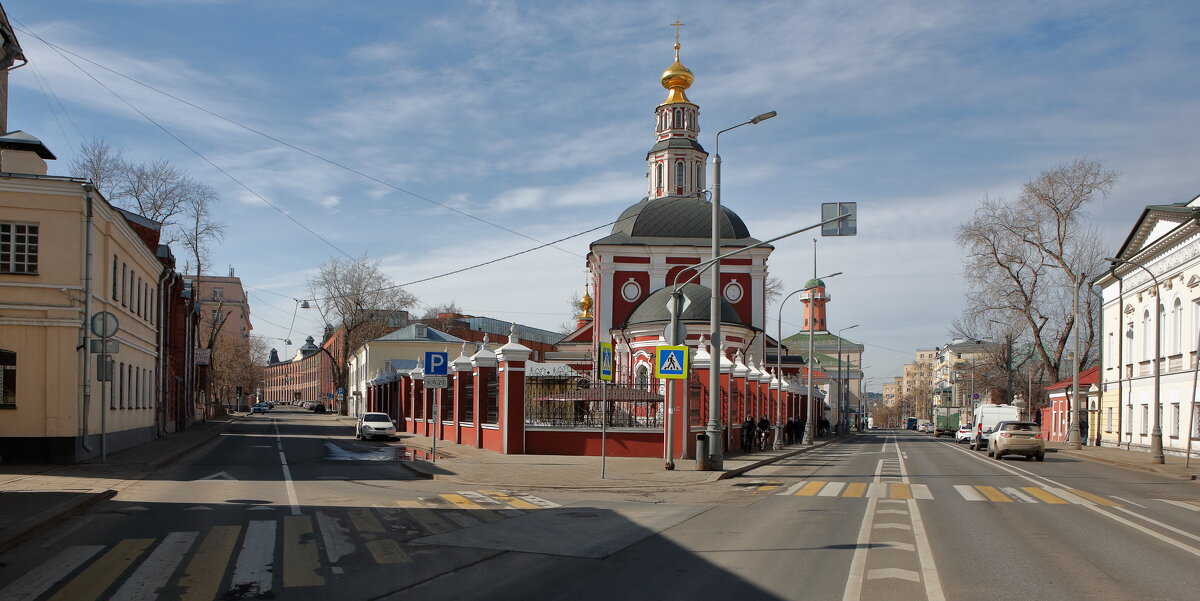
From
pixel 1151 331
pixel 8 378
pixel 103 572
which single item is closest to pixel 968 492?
pixel 103 572

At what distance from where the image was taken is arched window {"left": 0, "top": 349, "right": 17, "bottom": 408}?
2264cm

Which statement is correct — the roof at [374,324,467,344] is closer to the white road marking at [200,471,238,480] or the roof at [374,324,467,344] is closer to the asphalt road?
the white road marking at [200,471,238,480]

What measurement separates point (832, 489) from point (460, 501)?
817 centimetres

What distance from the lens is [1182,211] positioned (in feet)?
123

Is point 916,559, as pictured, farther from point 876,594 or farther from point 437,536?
point 437,536

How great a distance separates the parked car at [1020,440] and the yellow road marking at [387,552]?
28176 mm

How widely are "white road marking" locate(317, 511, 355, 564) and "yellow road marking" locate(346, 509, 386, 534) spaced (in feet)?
0.75

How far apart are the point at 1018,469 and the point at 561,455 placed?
1349 cm

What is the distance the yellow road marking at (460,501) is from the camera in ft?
51.0

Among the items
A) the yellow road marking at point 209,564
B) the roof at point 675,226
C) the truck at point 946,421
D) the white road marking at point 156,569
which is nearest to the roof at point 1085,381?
the roof at point 675,226

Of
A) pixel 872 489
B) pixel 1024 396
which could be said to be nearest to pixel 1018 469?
pixel 872 489

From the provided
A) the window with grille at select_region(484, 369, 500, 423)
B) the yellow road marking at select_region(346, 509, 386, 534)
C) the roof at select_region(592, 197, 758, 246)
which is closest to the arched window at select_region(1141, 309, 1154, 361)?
the roof at select_region(592, 197, 758, 246)

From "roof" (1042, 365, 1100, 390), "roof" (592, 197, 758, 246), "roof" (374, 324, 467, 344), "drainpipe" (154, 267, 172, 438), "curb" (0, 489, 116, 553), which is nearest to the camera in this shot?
"curb" (0, 489, 116, 553)

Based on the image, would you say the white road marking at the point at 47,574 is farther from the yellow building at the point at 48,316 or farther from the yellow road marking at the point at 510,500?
the yellow building at the point at 48,316
